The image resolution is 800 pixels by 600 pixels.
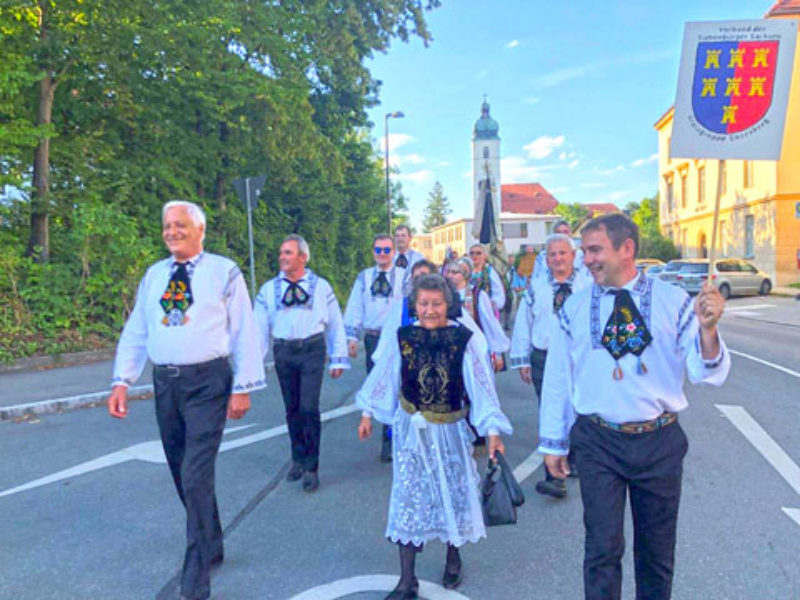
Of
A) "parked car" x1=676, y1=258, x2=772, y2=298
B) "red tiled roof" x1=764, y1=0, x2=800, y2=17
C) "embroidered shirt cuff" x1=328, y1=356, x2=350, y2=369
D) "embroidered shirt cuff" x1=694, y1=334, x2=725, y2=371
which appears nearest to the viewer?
"embroidered shirt cuff" x1=694, y1=334, x2=725, y2=371

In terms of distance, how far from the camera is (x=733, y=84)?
319 cm

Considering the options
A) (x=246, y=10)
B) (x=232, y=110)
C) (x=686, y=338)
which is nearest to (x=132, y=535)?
(x=686, y=338)

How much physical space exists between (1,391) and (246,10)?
10157 mm

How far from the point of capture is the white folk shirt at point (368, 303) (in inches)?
249

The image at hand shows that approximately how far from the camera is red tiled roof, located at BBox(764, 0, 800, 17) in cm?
3256

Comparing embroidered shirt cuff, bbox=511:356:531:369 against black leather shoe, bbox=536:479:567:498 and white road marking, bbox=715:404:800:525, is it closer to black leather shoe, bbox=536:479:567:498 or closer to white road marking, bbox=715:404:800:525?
black leather shoe, bbox=536:479:567:498

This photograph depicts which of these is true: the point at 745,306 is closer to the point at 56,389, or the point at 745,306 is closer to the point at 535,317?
the point at 535,317

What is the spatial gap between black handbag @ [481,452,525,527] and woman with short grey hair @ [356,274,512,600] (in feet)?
0.41

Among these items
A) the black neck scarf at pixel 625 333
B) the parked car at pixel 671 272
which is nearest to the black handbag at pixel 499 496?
the black neck scarf at pixel 625 333

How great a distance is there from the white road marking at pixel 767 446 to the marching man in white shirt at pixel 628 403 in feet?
7.39

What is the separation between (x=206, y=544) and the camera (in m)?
3.36

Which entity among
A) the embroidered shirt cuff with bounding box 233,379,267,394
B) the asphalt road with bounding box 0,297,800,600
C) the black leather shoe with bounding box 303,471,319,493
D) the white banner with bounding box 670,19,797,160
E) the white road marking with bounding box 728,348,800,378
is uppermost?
the white banner with bounding box 670,19,797,160

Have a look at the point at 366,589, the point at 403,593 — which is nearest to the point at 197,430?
the point at 366,589

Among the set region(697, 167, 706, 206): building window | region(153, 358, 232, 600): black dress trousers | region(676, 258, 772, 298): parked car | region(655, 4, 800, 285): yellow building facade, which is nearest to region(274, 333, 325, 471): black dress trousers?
region(153, 358, 232, 600): black dress trousers
